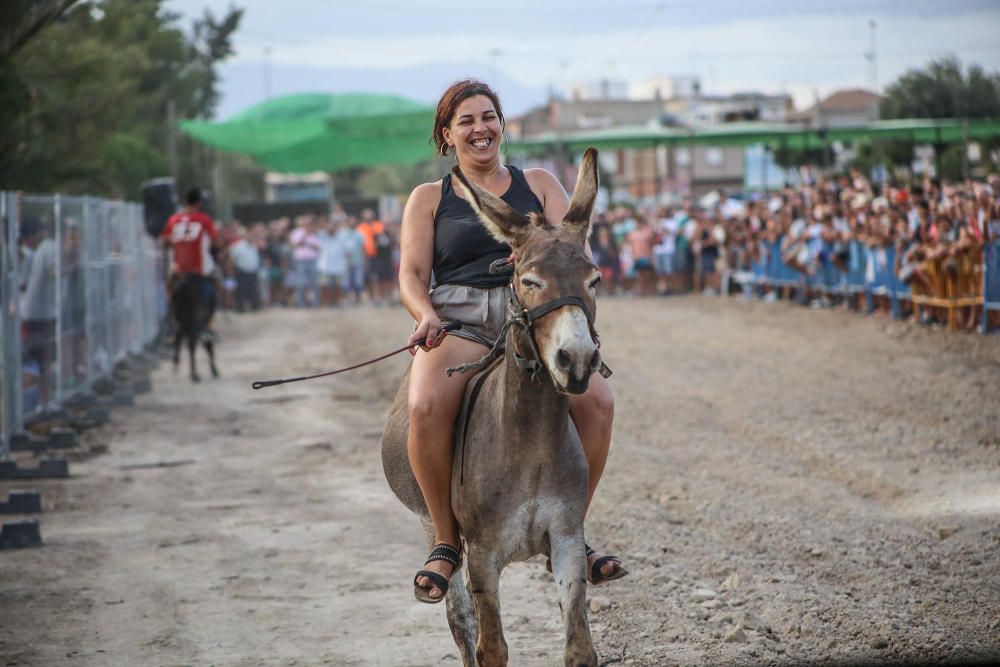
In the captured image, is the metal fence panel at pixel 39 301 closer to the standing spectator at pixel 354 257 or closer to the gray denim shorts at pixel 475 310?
the gray denim shorts at pixel 475 310

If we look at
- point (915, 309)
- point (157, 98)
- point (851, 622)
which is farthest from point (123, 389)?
point (157, 98)

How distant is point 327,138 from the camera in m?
34.8

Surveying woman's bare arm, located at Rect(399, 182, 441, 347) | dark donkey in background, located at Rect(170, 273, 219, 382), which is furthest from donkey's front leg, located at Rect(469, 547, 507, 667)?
dark donkey in background, located at Rect(170, 273, 219, 382)

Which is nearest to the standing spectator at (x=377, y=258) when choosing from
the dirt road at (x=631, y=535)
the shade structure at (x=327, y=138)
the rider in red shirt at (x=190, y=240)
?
the shade structure at (x=327, y=138)

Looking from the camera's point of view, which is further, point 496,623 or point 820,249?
point 820,249

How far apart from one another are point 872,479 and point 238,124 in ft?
90.0

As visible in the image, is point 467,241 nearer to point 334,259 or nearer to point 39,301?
point 39,301

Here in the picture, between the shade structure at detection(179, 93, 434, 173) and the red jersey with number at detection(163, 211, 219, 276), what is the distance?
15971 millimetres

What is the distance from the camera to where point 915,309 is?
68.7ft

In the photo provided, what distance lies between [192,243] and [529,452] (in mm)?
14586

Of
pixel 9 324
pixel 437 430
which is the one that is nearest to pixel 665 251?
pixel 9 324

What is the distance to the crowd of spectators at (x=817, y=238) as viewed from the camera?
19.4m

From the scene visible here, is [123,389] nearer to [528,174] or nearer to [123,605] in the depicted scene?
[123,605]

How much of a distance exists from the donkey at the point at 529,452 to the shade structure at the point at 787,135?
87.0 ft
